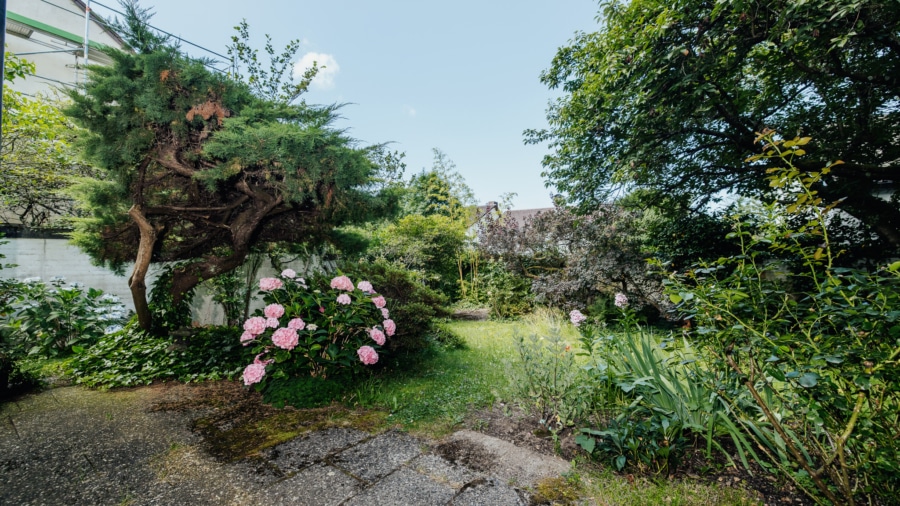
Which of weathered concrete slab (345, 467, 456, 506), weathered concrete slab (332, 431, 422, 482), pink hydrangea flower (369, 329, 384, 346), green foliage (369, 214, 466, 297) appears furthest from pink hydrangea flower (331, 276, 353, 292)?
green foliage (369, 214, 466, 297)

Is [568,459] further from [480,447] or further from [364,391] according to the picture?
[364,391]

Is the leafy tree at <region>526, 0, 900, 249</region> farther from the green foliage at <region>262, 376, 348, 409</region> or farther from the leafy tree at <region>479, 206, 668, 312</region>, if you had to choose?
the green foliage at <region>262, 376, 348, 409</region>

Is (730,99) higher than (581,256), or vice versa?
(730,99)

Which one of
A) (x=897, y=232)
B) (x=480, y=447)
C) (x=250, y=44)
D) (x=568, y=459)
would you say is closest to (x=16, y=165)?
(x=250, y=44)

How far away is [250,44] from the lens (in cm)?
770

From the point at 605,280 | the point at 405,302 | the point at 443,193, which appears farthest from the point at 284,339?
the point at 443,193

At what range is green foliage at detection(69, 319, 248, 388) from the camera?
11.0ft

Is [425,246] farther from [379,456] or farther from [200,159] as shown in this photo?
[379,456]

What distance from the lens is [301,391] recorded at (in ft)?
8.82

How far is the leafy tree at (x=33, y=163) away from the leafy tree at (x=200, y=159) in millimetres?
3498

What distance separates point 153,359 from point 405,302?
8.70 feet

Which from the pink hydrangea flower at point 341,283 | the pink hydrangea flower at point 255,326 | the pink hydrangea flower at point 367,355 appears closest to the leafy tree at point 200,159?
the pink hydrangea flower at point 341,283

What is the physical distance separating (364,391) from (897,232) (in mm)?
7308

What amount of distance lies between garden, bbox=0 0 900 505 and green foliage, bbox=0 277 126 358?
31 mm
